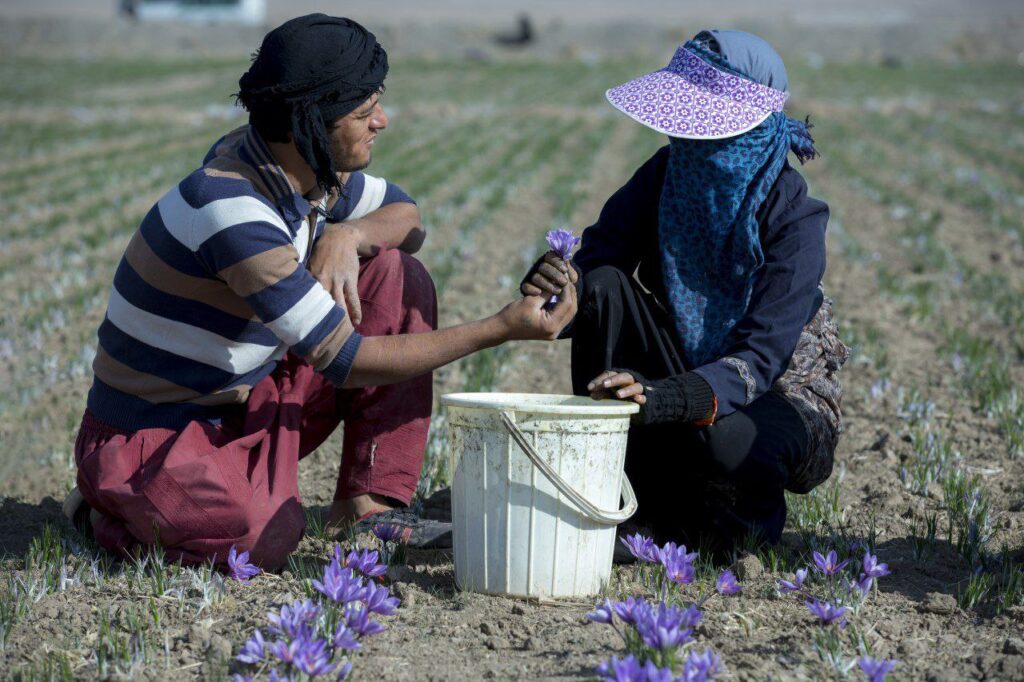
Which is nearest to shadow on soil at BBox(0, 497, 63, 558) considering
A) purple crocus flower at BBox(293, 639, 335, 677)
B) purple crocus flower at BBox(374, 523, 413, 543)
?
purple crocus flower at BBox(374, 523, 413, 543)

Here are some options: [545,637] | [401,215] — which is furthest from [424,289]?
[545,637]

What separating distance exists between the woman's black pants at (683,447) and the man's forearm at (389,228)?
2.07ft

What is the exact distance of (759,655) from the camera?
2.41 m

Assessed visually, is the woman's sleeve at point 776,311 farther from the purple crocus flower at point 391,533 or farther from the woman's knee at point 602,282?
the purple crocus flower at point 391,533

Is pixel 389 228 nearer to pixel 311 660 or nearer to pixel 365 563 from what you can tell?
pixel 365 563

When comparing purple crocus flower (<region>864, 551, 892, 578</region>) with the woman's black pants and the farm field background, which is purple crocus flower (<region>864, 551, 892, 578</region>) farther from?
the woman's black pants

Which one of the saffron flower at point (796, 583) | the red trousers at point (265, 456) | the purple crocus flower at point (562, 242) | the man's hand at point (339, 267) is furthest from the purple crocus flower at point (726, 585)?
the man's hand at point (339, 267)

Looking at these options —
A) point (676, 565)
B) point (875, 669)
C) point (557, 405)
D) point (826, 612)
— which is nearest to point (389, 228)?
point (557, 405)

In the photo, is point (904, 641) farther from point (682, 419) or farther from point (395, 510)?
point (395, 510)

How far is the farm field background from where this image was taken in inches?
98.1

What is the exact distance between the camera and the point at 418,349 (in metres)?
2.83

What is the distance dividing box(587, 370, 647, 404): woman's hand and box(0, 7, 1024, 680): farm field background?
19.3 inches

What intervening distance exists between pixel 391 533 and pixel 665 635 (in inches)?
43.4

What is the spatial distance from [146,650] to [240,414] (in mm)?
888
